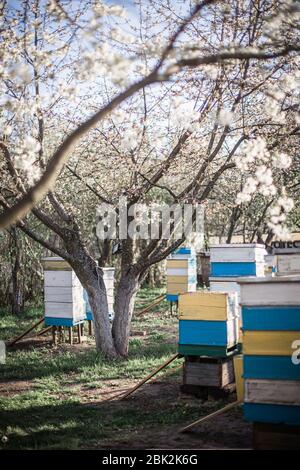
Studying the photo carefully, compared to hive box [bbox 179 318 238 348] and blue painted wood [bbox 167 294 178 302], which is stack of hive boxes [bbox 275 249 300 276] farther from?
blue painted wood [bbox 167 294 178 302]

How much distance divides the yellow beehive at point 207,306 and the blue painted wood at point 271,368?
190 centimetres

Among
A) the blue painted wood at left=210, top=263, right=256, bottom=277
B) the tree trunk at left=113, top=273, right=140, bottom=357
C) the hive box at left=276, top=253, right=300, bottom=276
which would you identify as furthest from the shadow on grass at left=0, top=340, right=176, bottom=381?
the hive box at left=276, top=253, right=300, bottom=276

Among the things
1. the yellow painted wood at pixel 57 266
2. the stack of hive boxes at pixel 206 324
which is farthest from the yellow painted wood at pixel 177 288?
the stack of hive boxes at pixel 206 324

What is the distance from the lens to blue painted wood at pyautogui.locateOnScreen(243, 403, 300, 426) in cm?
407

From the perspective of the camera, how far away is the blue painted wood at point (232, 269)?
8.78 metres

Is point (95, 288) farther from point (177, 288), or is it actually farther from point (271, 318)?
point (177, 288)

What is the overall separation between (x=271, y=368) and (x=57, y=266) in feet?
22.1

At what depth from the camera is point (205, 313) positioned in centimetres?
632

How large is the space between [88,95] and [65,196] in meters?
5.33

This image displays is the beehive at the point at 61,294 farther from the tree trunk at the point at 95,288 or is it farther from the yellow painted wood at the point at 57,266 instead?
the tree trunk at the point at 95,288

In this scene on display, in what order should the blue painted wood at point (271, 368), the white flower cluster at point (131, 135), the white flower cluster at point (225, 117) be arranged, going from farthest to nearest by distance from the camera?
1. the white flower cluster at point (131, 135)
2. the white flower cluster at point (225, 117)
3. the blue painted wood at point (271, 368)

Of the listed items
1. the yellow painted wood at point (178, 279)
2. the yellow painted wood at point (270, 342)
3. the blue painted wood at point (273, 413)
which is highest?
the yellow painted wood at point (178, 279)

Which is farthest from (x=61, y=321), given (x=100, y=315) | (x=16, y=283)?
(x=16, y=283)

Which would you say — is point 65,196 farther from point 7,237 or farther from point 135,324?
point 135,324
